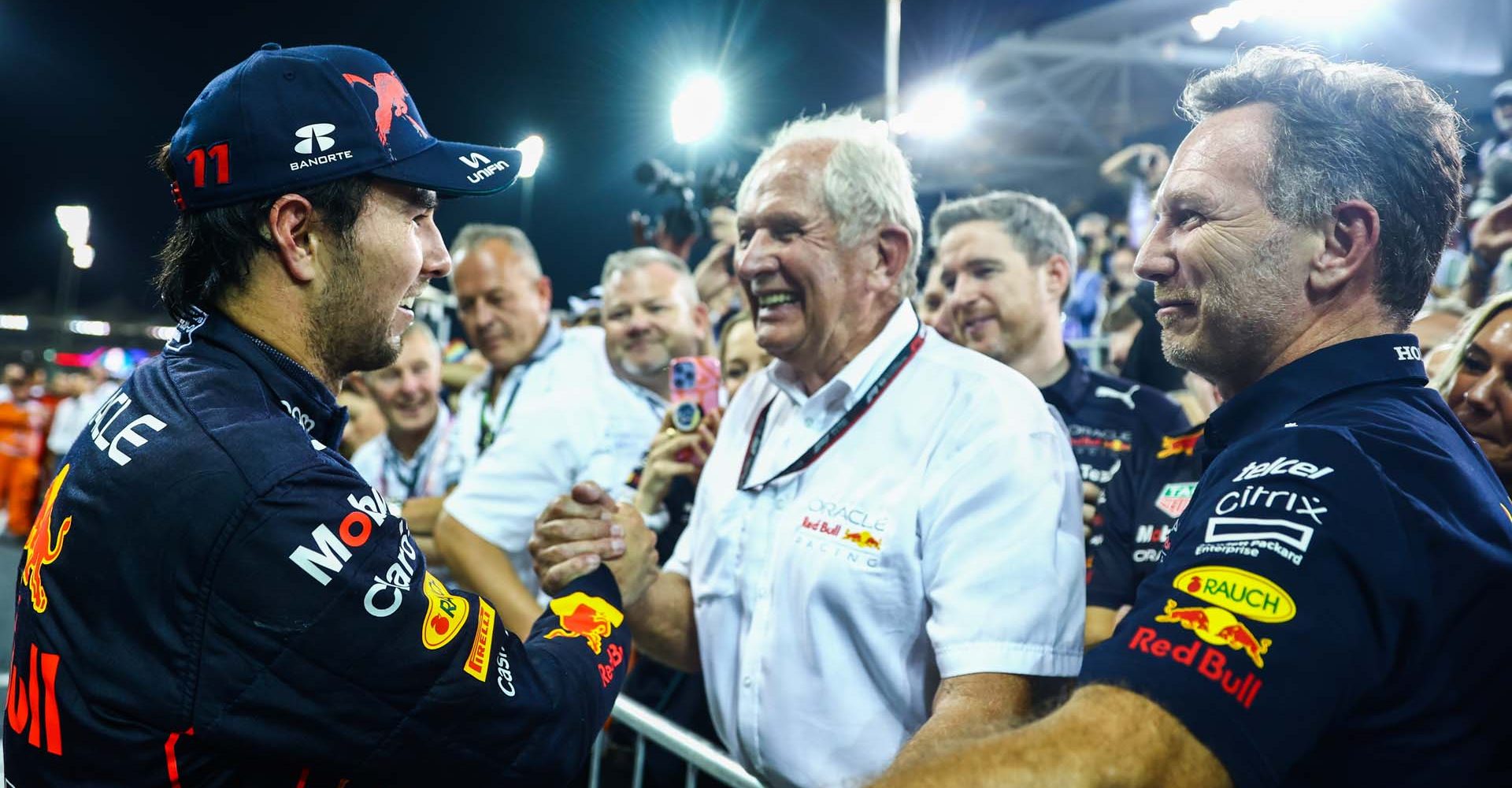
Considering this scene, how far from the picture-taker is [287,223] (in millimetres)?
1583

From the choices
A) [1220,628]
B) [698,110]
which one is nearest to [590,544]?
[1220,628]

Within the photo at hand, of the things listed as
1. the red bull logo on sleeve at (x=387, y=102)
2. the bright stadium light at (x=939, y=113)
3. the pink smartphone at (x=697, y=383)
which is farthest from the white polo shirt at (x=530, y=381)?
the bright stadium light at (x=939, y=113)

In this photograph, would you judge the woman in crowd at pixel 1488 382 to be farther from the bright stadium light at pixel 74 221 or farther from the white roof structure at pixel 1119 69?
the bright stadium light at pixel 74 221

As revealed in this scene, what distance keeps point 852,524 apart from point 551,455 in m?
1.80

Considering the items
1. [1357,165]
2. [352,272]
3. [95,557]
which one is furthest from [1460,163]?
[95,557]

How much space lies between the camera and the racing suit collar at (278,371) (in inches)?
59.9

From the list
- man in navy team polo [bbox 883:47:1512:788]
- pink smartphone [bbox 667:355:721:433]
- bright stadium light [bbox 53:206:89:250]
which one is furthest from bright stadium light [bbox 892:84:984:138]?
bright stadium light [bbox 53:206:89:250]

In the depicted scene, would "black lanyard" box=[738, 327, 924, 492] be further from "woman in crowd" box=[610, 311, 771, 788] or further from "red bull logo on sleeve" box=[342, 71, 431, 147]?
"red bull logo on sleeve" box=[342, 71, 431, 147]

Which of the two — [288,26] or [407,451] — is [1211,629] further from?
[288,26]

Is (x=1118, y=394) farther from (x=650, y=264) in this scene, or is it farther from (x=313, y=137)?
(x=313, y=137)

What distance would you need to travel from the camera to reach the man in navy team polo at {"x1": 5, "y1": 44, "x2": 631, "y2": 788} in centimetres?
130

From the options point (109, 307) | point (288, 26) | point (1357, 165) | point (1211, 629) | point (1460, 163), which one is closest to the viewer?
point (1211, 629)

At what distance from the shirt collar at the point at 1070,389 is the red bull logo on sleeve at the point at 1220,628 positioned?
86.8 inches

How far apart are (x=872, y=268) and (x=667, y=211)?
13.8 feet
